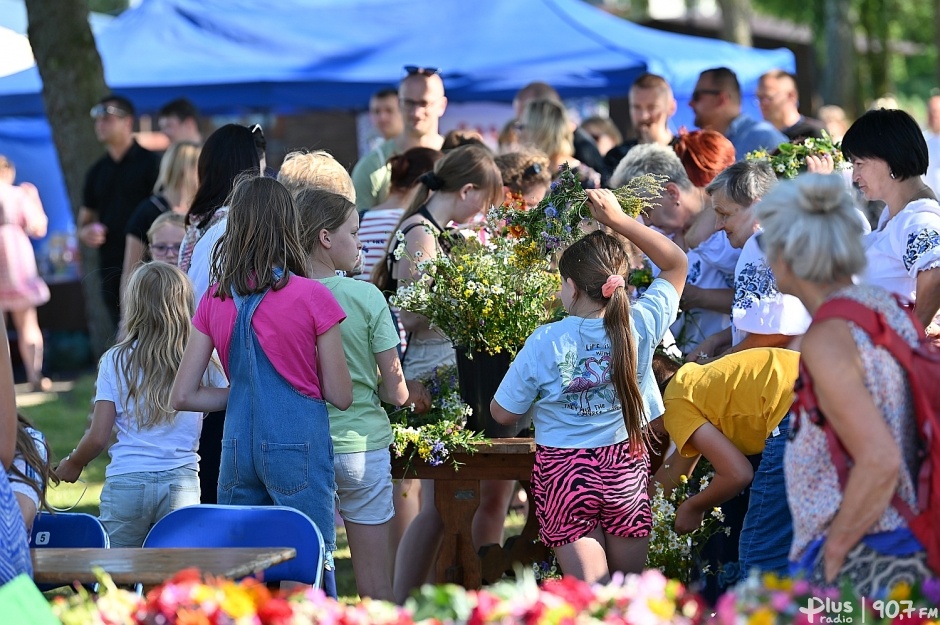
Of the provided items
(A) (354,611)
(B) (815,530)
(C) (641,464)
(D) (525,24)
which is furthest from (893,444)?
(D) (525,24)

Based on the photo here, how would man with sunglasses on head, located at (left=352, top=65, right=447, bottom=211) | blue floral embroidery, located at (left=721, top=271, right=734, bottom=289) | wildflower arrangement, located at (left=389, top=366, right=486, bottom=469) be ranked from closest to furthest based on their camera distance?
wildflower arrangement, located at (left=389, top=366, right=486, bottom=469)
blue floral embroidery, located at (left=721, top=271, right=734, bottom=289)
man with sunglasses on head, located at (left=352, top=65, right=447, bottom=211)

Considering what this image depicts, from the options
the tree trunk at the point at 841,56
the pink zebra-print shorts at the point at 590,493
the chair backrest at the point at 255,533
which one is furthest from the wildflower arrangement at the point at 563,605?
the tree trunk at the point at 841,56

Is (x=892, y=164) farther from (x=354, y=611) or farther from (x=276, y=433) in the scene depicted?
(x=354, y=611)

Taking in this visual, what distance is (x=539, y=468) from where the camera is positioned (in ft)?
11.6

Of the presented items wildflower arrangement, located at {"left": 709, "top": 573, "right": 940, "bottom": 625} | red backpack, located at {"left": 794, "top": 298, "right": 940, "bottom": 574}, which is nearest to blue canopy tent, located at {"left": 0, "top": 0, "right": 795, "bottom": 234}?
red backpack, located at {"left": 794, "top": 298, "right": 940, "bottom": 574}

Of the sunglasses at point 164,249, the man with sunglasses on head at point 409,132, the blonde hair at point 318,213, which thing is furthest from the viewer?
the man with sunglasses on head at point 409,132

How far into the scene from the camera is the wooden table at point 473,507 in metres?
3.91

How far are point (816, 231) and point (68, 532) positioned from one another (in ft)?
7.24

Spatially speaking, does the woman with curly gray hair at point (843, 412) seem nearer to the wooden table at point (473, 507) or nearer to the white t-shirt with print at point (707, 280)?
the wooden table at point (473, 507)

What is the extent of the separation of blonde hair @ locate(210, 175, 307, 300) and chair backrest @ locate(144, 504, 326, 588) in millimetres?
624

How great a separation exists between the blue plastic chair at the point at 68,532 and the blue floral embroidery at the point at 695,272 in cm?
235

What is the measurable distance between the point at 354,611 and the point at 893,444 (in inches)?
41.0

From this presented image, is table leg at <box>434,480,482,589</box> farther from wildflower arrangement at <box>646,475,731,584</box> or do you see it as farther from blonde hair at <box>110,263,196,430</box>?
blonde hair at <box>110,263,196,430</box>

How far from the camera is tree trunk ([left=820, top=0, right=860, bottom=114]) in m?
21.9
